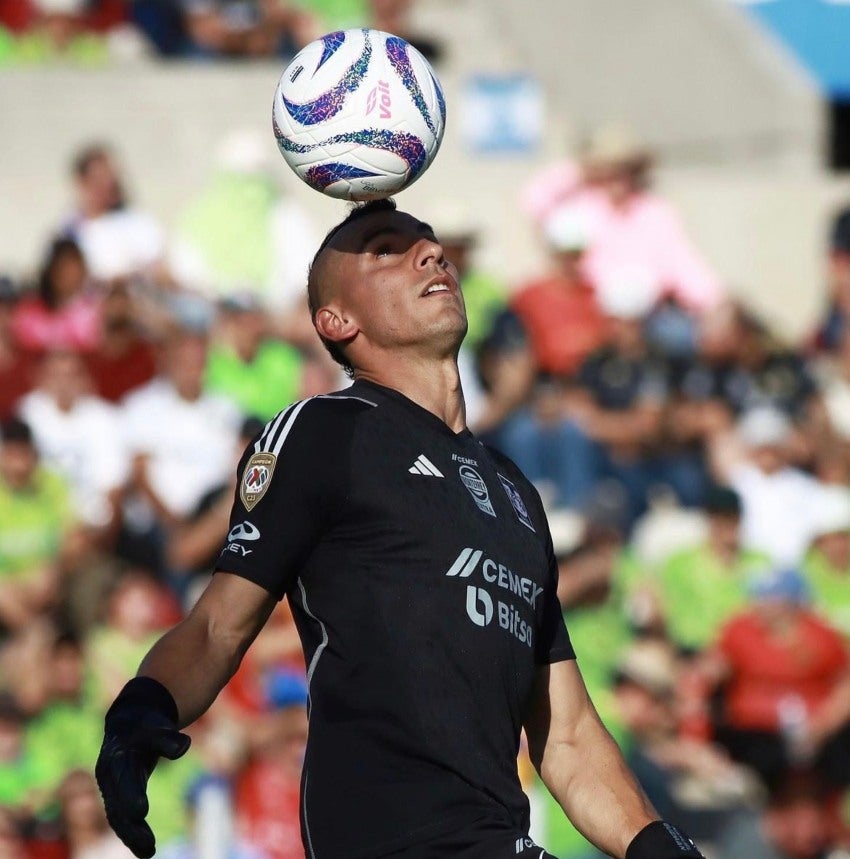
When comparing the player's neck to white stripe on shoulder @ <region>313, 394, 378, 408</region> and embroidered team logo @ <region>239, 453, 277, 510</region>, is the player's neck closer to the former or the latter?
white stripe on shoulder @ <region>313, 394, 378, 408</region>

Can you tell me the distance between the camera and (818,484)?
35.0 feet

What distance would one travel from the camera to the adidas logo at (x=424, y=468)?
13.1 feet

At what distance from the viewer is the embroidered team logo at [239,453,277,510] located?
3883mm

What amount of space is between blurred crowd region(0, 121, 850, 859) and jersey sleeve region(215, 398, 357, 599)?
419 cm

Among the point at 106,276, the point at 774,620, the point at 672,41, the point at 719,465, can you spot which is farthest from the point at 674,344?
the point at 672,41

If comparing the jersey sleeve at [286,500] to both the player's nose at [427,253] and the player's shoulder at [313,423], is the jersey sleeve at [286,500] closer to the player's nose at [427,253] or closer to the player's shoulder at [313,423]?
the player's shoulder at [313,423]

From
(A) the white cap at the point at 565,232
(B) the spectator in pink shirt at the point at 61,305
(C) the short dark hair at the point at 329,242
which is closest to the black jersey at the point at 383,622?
(C) the short dark hair at the point at 329,242

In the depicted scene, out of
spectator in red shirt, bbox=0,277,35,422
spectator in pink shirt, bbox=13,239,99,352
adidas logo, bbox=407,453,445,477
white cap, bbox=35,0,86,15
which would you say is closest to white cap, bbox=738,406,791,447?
spectator in pink shirt, bbox=13,239,99,352

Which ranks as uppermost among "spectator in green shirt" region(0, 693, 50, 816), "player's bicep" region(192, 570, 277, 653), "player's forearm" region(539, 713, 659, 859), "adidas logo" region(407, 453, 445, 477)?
"adidas logo" region(407, 453, 445, 477)

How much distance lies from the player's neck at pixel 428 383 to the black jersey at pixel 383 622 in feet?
0.80

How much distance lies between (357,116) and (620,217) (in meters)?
7.80

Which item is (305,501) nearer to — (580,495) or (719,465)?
(580,495)

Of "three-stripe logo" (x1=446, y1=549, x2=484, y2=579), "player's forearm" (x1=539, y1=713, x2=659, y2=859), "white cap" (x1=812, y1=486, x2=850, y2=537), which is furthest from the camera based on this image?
"white cap" (x1=812, y1=486, x2=850, y2=537)

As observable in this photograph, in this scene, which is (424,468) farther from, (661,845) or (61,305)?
(61,305)
